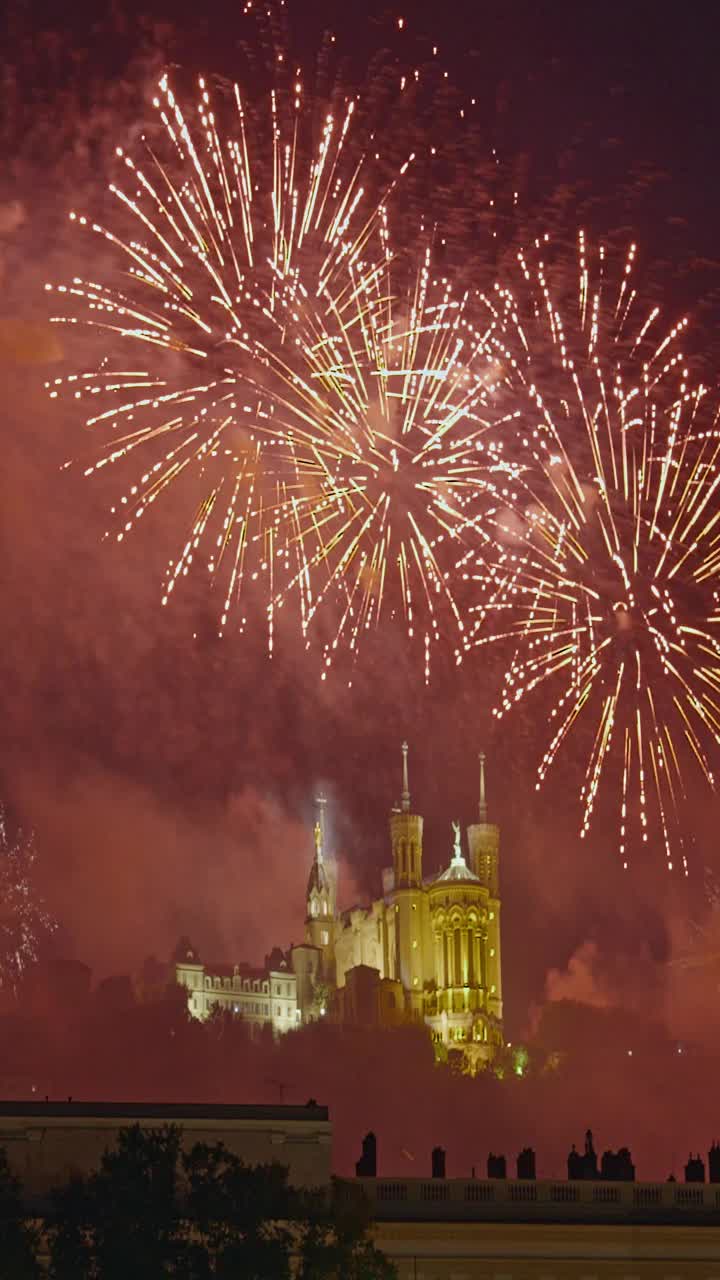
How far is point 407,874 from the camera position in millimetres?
170750

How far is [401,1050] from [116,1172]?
115269 mm

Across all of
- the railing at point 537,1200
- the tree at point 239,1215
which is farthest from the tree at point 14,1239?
the railing at point 537,1200

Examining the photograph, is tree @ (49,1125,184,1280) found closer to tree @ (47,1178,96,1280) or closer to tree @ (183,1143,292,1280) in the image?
tree @ (47,1178,96,1280)

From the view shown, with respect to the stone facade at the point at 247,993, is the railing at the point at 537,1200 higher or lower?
lower

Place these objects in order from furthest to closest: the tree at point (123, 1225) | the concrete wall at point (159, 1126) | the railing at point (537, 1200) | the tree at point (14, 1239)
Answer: the railing at point (537, 1200) → the concrete wall at point (159, 1126) → the tree at point (123, 1225) → the tree at point (14, 1239)

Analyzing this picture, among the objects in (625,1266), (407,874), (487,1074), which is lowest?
(625,1266)

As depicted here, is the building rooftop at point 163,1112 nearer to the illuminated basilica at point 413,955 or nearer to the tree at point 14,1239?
the tree at point 14,1239

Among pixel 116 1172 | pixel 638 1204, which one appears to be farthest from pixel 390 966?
pixel 116 1172

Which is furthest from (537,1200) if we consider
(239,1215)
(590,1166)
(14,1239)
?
(14,1239)

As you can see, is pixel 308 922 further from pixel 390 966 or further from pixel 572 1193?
pixel 572 1193

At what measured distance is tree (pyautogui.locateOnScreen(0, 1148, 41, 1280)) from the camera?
48469mm

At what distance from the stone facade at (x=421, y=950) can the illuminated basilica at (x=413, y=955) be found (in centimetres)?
6

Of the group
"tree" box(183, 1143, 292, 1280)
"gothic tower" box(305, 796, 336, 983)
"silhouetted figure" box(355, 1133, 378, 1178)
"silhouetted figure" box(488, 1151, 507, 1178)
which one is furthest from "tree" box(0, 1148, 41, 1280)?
"gothic tower" box(305, 796, 336, 983)

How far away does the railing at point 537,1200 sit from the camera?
59.2 meters
